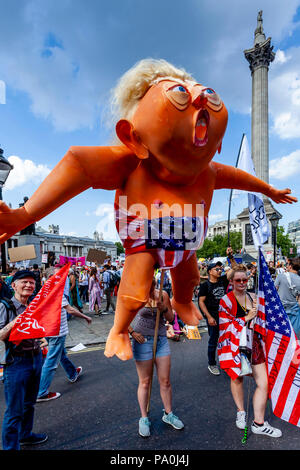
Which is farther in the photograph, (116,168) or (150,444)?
(150,444)

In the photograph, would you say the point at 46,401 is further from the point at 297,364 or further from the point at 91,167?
the point at 91,167

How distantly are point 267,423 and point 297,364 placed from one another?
2.95 feet

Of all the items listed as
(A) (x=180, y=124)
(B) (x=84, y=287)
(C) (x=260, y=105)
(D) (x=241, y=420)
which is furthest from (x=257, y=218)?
(C) (x=260, y=105)

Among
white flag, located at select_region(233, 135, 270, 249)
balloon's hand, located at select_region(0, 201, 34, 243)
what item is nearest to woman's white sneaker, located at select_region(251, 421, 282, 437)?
white flag, located at select_region(233, 135, 270, 249)

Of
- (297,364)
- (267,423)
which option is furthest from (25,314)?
(267,423)

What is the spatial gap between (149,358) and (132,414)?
0.90 metres

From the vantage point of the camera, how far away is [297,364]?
2.36 meters

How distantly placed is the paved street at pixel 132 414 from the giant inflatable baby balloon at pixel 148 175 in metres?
1.50

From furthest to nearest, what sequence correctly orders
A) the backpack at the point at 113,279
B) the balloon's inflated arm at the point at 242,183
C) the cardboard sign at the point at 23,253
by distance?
1. the backpack at the point at 113,279
2. the cardboard sign at the point at 23,253
3. the balloon's inflated arm at the point at 242,183

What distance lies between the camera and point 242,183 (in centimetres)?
226

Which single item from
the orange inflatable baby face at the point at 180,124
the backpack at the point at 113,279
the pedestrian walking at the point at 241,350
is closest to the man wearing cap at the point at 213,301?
the pedestrian walking at the point at 241,350

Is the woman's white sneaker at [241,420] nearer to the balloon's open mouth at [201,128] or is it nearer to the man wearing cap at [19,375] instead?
the man wearing cap at [19,375]

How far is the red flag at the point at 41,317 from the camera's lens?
2.43 metres

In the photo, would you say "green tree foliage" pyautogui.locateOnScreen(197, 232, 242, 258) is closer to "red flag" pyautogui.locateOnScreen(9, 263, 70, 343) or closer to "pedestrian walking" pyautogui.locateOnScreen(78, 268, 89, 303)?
"pedestrian walking" pyautogui.locateOnScreen(78, 268, 89, 303)
